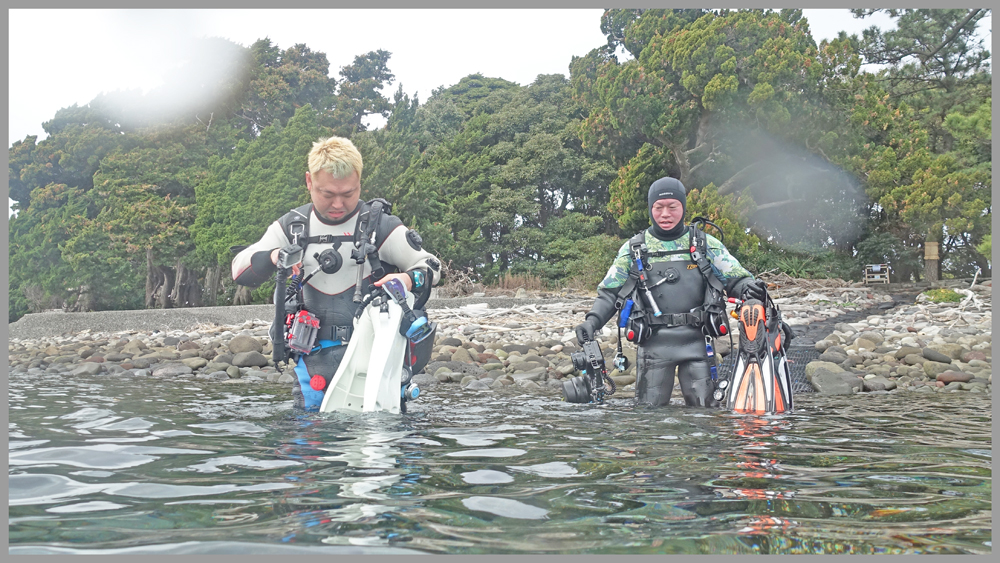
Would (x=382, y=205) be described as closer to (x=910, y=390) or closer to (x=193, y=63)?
(x=910, y=390)

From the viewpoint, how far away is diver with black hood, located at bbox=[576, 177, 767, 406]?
482 cm

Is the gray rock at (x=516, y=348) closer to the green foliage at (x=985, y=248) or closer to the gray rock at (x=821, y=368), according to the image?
the gray rock at (x=821, y=368)

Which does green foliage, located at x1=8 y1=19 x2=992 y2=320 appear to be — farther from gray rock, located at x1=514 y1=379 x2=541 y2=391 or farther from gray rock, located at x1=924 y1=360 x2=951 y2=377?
gray rock, located at x1=514 y1=379 x2=541 y2=391

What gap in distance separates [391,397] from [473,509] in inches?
81.3

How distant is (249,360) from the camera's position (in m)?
9.88

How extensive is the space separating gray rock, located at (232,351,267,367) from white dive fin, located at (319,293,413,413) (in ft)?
19.9

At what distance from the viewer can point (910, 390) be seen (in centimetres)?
676

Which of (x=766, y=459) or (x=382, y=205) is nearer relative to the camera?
(x=766, y=459)

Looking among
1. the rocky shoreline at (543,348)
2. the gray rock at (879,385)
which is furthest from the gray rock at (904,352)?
the gray rock at (879,385)

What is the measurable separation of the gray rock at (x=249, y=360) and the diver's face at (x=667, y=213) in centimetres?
686

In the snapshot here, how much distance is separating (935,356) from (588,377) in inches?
198

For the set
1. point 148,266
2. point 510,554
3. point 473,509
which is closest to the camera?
point 510,554

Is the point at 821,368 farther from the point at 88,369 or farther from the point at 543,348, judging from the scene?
the point at 88,369

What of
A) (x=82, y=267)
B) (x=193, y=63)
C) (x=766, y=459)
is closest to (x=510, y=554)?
(x=766, y=459)
